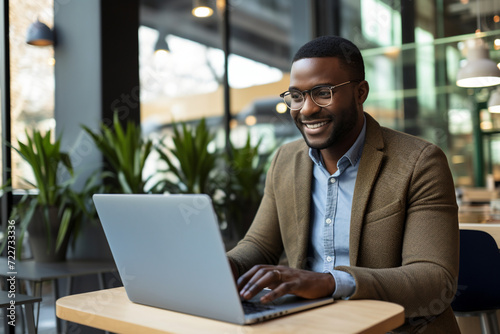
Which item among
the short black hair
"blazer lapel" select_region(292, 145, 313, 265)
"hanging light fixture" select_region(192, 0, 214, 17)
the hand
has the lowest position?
the hand

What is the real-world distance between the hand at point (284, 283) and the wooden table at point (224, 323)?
43 millimetres

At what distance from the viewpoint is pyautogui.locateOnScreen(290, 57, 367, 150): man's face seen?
1523mm

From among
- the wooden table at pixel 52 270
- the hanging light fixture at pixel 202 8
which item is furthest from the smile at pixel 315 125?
the hanging light fixture at pixel 202 8

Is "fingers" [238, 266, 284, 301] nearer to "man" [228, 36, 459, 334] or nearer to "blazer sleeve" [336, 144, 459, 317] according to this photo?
"man" [228, 36, 459, 334]

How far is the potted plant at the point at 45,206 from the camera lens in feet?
9.81

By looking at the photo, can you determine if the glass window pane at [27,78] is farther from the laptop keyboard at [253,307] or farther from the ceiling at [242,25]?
the laptop keyboard at [253,307]

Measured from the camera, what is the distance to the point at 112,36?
3807 millimetres

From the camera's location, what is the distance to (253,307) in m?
1.08

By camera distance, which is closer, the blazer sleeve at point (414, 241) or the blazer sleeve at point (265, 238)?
the blazer sleeve at point (414, 241)

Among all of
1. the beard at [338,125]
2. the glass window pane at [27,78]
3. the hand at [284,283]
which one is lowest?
the hand at [284,283]

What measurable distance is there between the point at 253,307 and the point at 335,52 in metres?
0.84

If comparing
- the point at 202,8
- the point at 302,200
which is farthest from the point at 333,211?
the point at 202,8

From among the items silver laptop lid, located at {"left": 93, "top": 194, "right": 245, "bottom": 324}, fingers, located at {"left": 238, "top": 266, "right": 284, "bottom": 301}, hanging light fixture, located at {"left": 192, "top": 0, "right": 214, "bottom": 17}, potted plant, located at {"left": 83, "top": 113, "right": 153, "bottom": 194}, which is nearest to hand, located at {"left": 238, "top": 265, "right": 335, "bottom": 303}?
fingers, located at {"left": 238, "top": 266, "right": 284, "bottom": 301}

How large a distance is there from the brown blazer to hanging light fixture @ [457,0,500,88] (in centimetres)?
293
